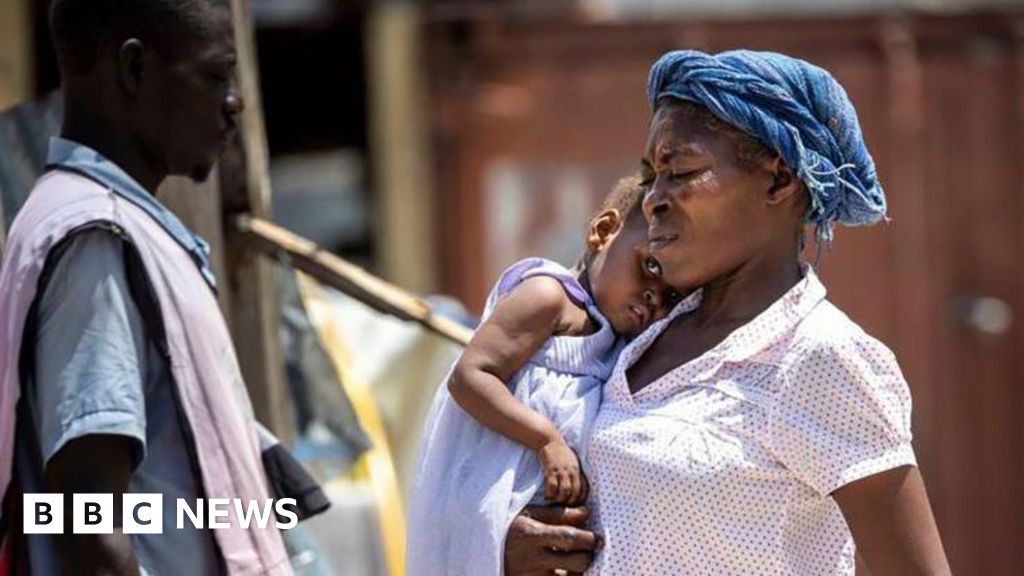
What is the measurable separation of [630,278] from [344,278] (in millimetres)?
1324

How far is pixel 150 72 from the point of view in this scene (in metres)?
3.10

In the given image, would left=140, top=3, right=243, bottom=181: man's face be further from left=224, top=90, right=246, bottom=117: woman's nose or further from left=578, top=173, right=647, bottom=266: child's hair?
left=578, top=173, right=647, bottom=266: child's hair

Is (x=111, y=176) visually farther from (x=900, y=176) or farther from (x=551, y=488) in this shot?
(x=900, y=176)

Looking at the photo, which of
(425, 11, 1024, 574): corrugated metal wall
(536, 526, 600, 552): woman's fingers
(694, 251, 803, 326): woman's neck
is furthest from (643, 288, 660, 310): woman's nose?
(425, 11, 1024, 574): corrugated metal wall

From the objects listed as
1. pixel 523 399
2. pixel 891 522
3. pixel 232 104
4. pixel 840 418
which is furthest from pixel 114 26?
A: pixel 891 522

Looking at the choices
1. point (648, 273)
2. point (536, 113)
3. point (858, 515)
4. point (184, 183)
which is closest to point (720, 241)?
point (648, 273)

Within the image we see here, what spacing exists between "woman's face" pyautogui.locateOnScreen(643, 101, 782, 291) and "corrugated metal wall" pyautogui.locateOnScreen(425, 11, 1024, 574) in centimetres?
559

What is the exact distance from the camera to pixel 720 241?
9.32ft

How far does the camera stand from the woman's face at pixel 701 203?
2.82 m

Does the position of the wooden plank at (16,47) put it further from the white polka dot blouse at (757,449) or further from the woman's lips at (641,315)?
the white polka dot blouse at (757,449)

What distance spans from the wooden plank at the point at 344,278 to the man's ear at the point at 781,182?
54.5 inches

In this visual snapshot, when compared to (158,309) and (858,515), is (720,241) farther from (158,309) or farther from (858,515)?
(158,309)

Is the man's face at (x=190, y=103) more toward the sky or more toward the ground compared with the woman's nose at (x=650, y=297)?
more toward the sky

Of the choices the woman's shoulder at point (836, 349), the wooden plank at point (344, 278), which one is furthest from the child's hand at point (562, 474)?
the wooden plank at point (344, 278)
